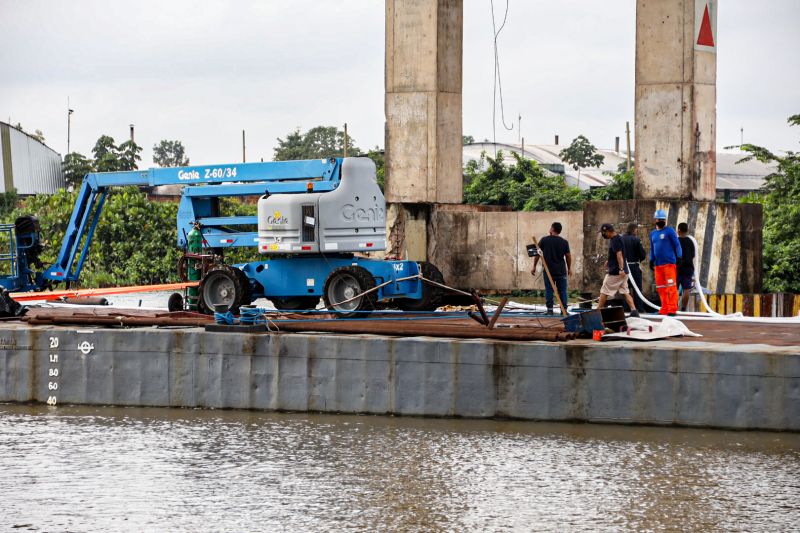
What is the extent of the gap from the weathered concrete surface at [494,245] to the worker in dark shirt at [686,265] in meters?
7.04

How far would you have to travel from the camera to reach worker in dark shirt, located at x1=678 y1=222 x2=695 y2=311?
753 inches

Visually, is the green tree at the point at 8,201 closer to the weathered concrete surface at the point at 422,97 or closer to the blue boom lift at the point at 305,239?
the weathered concrete surface at the point at 422,97

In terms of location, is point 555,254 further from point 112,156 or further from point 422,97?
point 112,156

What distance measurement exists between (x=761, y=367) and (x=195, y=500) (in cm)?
660

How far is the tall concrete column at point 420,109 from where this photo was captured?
2423 centimetres

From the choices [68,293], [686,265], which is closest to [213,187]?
[68,293]

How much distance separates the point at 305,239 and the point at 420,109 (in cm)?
734

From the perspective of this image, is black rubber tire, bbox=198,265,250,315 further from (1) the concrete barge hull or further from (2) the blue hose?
(1) the concrete barge hull

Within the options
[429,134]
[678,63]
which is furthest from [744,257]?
[429,134]

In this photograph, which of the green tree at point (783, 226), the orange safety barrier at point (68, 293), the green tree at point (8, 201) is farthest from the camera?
the green tree at point (8, 201)

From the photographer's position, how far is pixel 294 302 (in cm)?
1906

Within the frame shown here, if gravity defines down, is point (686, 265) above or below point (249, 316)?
above

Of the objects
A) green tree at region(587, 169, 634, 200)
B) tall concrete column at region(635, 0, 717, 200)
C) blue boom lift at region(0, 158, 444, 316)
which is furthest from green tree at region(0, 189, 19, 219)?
tall concrete column at region(635, 0, 717, 200)

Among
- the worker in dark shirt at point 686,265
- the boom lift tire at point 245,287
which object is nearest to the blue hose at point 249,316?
the boom lift tire at point 245,287
